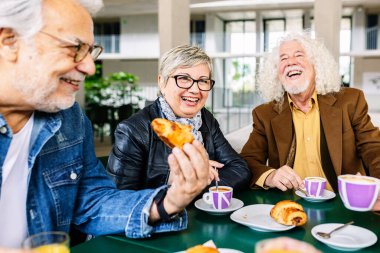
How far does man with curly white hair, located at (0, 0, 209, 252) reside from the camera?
3.41 feet

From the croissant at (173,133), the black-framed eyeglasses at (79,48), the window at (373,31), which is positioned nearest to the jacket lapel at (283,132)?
the croissant at (173,133)

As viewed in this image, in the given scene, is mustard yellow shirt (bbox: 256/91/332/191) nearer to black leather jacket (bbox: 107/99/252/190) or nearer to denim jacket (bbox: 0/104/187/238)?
black leather jacket (bbox: 107/99/252/190)

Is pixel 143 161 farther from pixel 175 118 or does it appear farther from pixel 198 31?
pixel 198 31

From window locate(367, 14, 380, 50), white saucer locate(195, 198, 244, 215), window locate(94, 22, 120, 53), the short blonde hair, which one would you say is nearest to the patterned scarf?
the short blonde hair

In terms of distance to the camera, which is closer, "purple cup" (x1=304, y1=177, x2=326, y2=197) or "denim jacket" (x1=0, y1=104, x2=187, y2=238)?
"denim jacket" (x1=0, y1=104, x2=187, y2=238)

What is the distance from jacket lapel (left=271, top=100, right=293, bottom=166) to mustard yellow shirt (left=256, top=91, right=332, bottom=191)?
2.2 inches

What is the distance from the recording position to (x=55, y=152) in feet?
4.15

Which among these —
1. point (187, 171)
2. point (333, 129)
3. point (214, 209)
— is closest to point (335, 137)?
point (333, 129)

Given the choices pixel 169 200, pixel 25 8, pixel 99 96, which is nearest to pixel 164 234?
pixel 169 200

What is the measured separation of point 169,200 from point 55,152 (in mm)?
398

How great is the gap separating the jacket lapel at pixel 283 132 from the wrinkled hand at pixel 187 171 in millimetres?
1301

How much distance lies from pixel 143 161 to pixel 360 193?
100 centimetres

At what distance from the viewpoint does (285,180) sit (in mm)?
1765

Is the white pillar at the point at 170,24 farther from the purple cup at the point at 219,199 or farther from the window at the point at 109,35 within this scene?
the window at the point at 109,35
